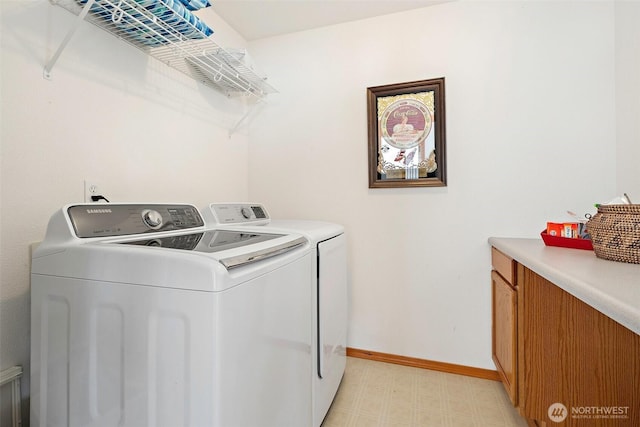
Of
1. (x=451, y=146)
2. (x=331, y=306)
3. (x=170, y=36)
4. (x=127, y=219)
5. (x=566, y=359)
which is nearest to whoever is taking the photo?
(x=127, y=219)

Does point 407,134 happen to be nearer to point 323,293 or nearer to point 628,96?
point 628,96

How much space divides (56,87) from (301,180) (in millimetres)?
1402

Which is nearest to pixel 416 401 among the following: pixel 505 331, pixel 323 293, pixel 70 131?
pixel 505 331

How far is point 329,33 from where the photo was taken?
2100 mm

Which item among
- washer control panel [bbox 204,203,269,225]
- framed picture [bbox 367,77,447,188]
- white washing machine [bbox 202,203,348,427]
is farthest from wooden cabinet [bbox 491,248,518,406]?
washer control panel [bbox 204,203,269,225]

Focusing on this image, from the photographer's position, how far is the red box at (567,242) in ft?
4.14

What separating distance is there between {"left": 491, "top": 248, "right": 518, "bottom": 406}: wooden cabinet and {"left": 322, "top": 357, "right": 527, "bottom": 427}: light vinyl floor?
0.52 feet

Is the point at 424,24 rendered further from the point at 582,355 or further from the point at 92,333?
the point at 92,333

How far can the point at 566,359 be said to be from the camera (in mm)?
1202

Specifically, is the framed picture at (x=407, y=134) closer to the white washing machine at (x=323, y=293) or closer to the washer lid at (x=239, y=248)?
the white washing machine at (x=323, y=293)

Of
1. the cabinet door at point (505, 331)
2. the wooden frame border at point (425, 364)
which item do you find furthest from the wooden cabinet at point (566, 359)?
the wooden frame border at point (425, 364)

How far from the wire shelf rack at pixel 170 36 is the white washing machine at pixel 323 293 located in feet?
2.63

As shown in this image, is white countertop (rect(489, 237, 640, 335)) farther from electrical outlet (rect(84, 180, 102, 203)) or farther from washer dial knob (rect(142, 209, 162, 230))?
electrical outlet (rect(84, 180, 102, 203))

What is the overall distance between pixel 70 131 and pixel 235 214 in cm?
78
